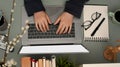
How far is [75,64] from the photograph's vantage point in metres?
2.18

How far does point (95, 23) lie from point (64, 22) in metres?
0.28

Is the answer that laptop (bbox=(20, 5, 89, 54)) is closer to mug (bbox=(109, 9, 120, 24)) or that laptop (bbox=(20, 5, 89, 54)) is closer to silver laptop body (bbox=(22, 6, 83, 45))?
silver laptop body (bbox=(22, 6, 83, 45))

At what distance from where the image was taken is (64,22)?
85.2 inches

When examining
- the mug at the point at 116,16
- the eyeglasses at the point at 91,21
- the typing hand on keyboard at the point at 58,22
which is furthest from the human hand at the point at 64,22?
the mug at the point at 116,16

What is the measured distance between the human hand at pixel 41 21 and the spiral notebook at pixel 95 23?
0.32m

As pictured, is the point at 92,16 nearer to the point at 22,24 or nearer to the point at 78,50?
the point at 78,50

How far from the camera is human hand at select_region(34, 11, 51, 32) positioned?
2137mm

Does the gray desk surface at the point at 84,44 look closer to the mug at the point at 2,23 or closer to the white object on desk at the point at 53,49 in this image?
the mug at the point at 2,23

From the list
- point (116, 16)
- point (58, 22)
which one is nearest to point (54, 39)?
point (58, 22)

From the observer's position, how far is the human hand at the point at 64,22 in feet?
7.07

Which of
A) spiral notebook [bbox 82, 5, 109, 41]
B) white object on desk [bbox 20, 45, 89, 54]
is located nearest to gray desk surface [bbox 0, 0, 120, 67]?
spiral notebook [bbox 82, 5, 109, 41]

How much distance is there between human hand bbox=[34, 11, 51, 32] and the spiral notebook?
0.32 metres

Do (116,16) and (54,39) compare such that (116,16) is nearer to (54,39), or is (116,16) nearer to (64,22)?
(64,22)

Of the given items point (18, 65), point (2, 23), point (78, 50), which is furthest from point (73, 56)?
point (2, 23)
